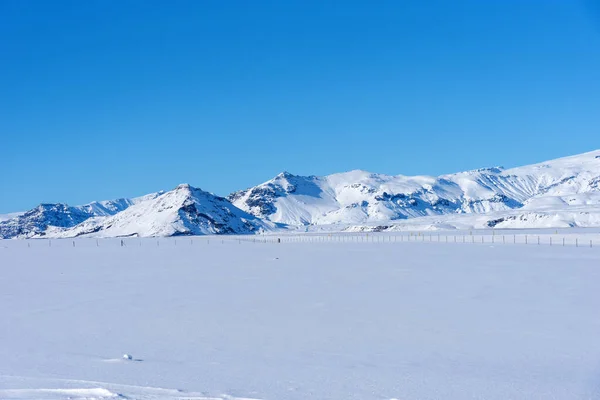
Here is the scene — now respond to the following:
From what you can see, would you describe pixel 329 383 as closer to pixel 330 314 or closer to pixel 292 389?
pixel 292 389

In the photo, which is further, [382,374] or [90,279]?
[90,279]

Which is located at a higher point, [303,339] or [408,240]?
[408,240]

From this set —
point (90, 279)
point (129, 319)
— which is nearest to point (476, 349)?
point (129, 319)

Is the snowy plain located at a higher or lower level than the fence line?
lower

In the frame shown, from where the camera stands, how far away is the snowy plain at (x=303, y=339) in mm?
11203

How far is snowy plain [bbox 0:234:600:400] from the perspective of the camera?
11203 millimetres

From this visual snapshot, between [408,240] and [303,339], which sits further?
[408,240]

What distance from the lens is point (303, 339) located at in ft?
51.7

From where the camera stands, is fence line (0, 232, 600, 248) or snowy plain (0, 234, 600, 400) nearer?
snowy plain (0, 234, 600, 400)

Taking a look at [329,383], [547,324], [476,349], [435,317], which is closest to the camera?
[329,383]

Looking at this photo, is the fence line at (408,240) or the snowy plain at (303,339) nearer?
the snowy plain at (303,339)

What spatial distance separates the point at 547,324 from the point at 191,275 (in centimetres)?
2145

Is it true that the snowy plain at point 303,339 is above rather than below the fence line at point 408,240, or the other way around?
below

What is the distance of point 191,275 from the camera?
34.5m
